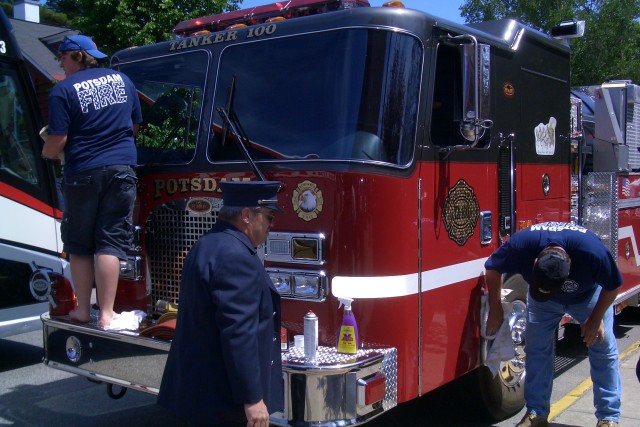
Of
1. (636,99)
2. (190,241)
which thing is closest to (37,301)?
(190,241)

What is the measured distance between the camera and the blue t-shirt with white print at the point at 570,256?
420cm

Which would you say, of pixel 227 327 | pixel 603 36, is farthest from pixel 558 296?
pixel 603 36

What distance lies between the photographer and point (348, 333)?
11.6ft

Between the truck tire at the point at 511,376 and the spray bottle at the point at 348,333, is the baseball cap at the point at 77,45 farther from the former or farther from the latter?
the truck tire at the point at 511,376

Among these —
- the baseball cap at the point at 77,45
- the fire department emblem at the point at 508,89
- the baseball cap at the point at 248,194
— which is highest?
the baseball cap at the point at 77,45

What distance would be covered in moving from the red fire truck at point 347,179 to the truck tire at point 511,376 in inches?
0.7

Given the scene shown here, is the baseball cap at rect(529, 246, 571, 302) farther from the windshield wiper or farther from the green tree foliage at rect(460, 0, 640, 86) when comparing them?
the green tree foliage at rect(460, 0, 640, 86)

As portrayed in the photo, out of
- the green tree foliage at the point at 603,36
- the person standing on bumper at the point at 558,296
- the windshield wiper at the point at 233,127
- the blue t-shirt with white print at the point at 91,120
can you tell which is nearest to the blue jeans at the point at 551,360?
the person standing on bumper at the point at 558,296

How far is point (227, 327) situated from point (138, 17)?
12.2 m

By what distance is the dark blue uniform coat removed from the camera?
252 centimetres

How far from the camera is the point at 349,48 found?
384 centimetres

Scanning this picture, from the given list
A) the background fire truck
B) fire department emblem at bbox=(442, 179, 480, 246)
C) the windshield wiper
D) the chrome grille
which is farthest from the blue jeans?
the background fire truck

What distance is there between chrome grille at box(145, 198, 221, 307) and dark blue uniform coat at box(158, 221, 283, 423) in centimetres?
156

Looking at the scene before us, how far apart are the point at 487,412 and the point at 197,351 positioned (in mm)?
2895
